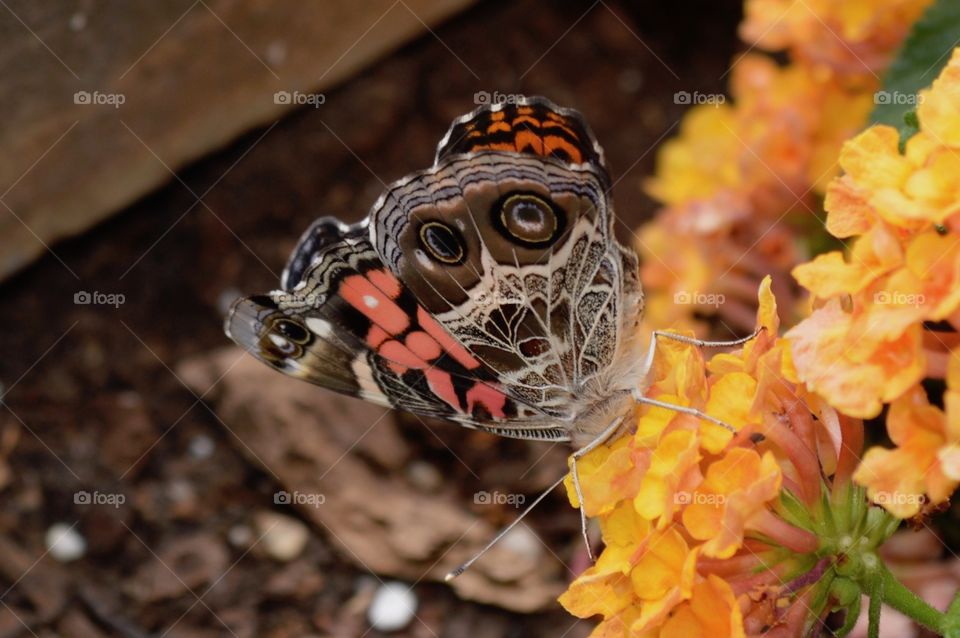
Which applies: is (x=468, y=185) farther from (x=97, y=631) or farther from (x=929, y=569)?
(x=97, y=631)

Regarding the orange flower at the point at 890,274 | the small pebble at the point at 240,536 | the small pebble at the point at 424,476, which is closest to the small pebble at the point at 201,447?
the small pebble at the point at 240,536

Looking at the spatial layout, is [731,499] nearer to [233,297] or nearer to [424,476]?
[424,476]

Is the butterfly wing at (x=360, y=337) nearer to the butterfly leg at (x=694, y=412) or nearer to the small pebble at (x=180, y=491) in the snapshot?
the butterfly leg at (x=694, y=412)

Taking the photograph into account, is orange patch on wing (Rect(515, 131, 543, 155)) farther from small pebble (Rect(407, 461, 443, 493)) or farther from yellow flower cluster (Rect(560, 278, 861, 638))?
small pebble (Rect(407, 461, 443, 493))

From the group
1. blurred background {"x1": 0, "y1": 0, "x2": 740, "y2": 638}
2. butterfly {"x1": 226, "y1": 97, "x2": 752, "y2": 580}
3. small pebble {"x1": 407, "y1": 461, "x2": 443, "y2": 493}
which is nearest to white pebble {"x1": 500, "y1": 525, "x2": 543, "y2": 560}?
blurred background {"x1": 0, "y1": 0, "x2": 740, "y2": 638}

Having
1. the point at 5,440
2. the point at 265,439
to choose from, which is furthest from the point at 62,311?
the point at 265,439

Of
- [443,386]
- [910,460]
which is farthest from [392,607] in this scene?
[910,460]
